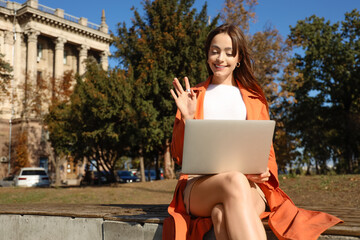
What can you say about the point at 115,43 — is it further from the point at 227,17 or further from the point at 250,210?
the point at 250,210

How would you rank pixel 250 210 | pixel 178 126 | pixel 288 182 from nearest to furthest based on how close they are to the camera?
pixel 250 210, pixel 178 126, pixel 288 182

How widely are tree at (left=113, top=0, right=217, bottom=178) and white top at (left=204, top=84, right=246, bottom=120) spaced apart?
16.3 m

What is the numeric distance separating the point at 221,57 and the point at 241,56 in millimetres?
240

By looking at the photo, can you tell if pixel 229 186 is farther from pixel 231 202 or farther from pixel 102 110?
pixel 102 110

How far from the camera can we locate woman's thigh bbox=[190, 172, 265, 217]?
2.45m

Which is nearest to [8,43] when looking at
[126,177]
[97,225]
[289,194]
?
[126,177]

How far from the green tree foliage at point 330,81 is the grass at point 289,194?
16365mm

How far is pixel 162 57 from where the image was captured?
20531 millimetres

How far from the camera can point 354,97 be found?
96.2 ft

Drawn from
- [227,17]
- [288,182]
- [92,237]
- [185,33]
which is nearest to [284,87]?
[227,17]

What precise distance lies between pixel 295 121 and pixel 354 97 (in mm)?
5063

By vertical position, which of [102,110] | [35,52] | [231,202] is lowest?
[231,202]

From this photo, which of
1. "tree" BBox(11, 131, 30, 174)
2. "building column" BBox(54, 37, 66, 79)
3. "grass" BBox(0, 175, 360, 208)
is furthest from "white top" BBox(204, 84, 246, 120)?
"building column" BBox(54, 37, 66, 79)

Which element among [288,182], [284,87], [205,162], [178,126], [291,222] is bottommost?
[288,182]
